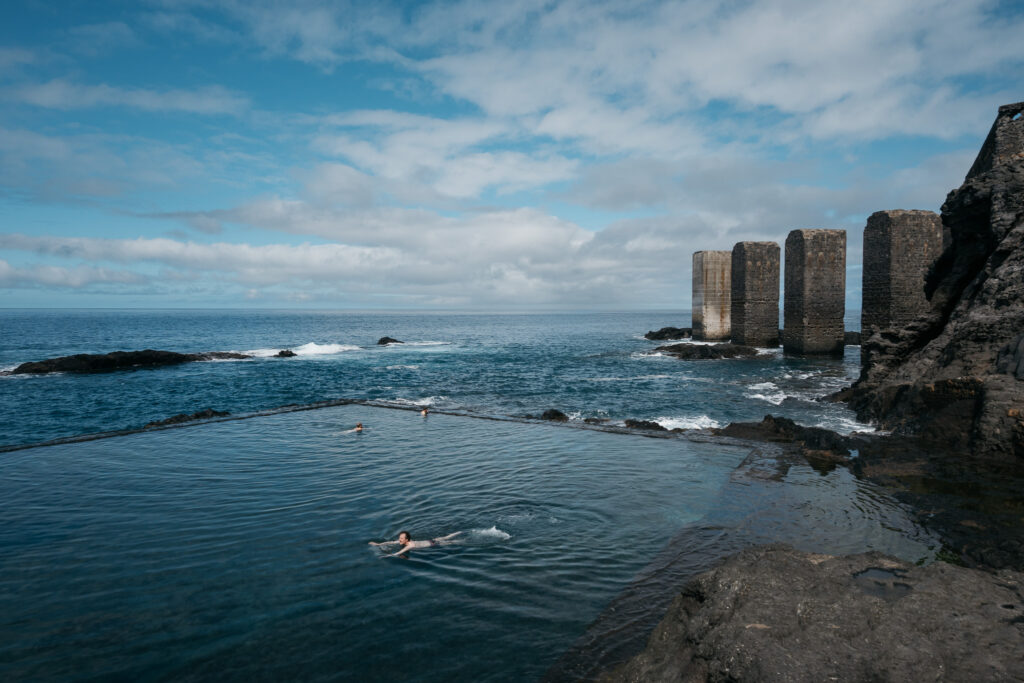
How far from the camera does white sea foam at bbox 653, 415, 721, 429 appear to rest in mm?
16078

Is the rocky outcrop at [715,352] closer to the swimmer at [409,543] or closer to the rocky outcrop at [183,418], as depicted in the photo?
the rocky outcrop at [183,418]

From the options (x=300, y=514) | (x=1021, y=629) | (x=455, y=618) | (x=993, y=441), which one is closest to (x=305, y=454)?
(x=300, y=514)

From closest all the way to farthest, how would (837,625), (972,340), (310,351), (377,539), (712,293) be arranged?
(837,625)
(377,539)
(972,340)
(712,293)
(310,351)

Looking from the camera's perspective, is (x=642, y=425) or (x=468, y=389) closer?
(x=642, y=425)

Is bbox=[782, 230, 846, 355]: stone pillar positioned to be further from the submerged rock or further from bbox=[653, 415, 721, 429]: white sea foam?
the submerged rock

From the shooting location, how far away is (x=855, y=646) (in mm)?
3266

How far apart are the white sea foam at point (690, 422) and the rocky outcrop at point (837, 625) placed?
468 inches

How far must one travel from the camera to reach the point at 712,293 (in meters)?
43.9

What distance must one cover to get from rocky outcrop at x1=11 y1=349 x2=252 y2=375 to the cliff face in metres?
41.4

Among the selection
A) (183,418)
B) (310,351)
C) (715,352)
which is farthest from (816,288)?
(310,351)

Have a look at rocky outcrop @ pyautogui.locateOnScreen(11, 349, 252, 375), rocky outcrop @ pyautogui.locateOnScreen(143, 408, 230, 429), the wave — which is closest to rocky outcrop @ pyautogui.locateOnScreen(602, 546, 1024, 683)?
rocky outcrop @ pyautogui.locateOnScreen(143, 408, 230, 429)

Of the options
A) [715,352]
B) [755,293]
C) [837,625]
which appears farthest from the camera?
[755,293]

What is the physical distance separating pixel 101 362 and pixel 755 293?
44.8 meters

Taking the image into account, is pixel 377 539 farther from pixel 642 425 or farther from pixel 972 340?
pixel 972 340
